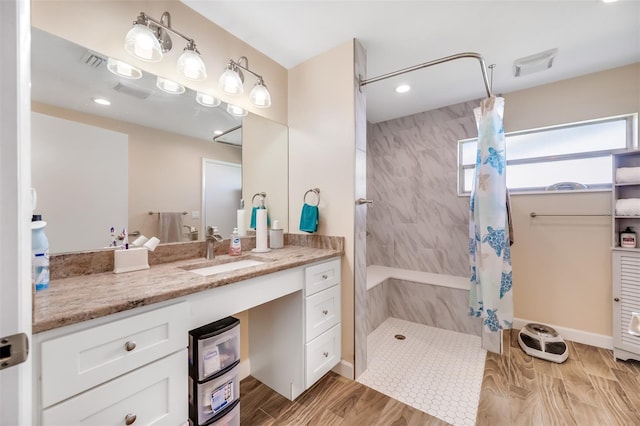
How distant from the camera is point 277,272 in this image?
1.39m

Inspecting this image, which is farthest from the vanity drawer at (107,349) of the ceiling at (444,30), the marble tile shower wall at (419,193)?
the marble tile shower wall at (419,193)

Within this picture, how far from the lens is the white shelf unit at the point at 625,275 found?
1.89 meters

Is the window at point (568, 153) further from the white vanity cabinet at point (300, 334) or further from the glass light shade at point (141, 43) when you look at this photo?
the glass light shade at point (141, 43)

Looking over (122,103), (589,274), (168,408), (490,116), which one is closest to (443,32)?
(490,116)

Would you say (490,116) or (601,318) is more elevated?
(490,116)

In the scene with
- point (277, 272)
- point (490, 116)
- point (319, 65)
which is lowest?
point (277, 272)

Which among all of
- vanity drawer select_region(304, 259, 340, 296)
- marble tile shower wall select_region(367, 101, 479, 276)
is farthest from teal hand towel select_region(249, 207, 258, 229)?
marble tile shower wall select_region(367, 101, 479, 276)

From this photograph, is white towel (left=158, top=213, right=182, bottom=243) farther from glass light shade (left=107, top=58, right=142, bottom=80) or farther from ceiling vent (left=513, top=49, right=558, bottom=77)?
ceiling vent (left=513, top=49, right=558, bottom=77)

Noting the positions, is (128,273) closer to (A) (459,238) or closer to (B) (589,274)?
(A) (459,238)

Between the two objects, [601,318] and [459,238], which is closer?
[601,318]

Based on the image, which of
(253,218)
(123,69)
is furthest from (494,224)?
(123,69)

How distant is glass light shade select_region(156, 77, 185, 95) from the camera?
4.74 feet

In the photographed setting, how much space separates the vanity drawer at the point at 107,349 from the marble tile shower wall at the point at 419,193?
9.28 ft

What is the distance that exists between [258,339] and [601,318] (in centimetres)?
291
